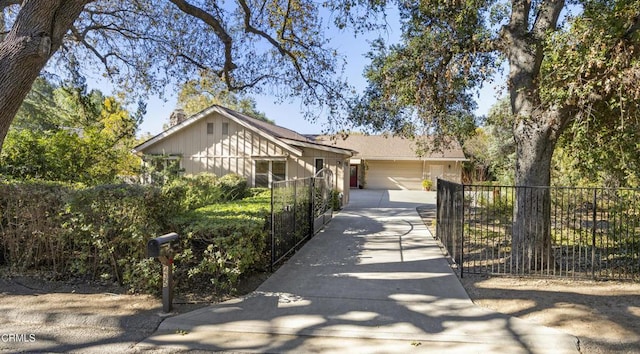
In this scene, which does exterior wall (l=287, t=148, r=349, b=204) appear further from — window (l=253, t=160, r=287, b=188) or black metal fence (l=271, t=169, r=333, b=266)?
black metal fence (l=271, t=169, r=333, b=266)

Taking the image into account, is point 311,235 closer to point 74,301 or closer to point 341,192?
point 74,301

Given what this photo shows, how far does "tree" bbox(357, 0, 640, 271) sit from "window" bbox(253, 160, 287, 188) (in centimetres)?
734

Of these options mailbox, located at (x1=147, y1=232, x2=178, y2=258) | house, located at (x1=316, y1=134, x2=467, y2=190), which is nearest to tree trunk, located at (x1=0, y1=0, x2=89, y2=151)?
mailbox, located at (x1=147, y1=232, x2=178, y2=258)

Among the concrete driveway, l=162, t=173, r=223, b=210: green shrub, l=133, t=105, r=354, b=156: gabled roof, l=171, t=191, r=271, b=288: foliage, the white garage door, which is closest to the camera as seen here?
the concrete driveway

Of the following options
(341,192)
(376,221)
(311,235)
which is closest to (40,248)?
(311,235)

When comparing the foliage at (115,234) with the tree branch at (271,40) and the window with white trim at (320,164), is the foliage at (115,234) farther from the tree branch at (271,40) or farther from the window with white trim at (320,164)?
the window with white trim at (320,164)

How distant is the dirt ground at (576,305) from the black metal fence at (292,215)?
329cm

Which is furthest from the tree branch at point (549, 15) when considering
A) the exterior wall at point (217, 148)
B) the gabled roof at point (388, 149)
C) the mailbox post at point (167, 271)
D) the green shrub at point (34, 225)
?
the gabled roof at point (388, 149)

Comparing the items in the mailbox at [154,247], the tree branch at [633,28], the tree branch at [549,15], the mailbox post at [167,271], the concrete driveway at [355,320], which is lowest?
Result: the concrete driveway at [355,320]

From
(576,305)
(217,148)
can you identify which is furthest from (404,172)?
(576,305)

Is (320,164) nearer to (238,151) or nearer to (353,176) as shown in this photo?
(238,151)

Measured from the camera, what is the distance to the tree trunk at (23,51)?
436cm

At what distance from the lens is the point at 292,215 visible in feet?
26.1

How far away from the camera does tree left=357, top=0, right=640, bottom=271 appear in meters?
5.17
